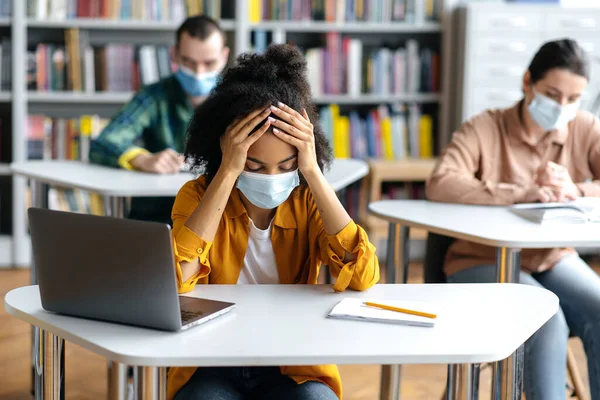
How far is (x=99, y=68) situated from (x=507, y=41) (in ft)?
6.77

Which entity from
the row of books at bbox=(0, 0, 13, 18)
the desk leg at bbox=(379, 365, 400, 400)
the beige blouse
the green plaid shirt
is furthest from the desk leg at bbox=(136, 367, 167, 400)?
the row of books at bbox=(0, 0, 13, 18)

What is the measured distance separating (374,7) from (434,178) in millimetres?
2127

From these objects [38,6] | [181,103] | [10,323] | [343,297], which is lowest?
[10,323]

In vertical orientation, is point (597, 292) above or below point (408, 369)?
above

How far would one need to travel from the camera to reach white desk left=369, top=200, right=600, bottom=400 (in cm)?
207

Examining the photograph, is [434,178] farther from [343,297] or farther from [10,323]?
[10,323]

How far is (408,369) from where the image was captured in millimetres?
2998

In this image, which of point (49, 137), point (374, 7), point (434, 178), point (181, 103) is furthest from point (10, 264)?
point (434, 178)

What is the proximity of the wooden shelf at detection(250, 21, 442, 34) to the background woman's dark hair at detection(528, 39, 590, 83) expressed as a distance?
2.06 m

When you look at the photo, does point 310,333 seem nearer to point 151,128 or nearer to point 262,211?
point 262,211

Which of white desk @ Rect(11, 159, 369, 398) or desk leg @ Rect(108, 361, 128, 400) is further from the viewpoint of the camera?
white desk @ Rect(11, 159, 369, 398)

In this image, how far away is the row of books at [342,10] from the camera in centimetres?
446

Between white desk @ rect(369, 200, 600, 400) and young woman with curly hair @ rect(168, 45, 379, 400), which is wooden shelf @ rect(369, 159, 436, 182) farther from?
young woman with curly hair @ rect(168, 45, 379, 400)

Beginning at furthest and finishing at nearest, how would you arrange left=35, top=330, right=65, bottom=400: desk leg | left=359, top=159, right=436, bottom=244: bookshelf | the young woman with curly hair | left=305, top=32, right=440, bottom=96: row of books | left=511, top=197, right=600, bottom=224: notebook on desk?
left=305, top=32, right=440, bottom=96: row of books → left=359, top=159, right=436, bottom=244: bookshelf → left=511, top=197, right=600, bottom=224: notebook on desk → the young woman with curly hair → left=35, top=330, right=65, bottom=400: desk leg
